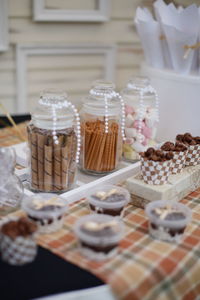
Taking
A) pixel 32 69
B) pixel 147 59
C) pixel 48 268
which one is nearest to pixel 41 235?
pixel 48 268

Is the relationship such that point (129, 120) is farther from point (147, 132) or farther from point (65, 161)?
point (65, 161)

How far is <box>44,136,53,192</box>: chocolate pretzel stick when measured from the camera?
89 centimetres

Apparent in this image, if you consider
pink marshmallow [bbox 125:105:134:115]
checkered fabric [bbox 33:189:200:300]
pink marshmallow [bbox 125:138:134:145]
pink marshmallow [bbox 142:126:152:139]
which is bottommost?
checkered fabric [bbox 33:189:200:300]

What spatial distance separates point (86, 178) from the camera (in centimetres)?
104

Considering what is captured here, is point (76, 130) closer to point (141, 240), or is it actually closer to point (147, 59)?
point (141, 240)

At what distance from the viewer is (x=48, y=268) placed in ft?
2.24

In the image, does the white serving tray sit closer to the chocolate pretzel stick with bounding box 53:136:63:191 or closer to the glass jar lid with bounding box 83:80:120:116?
the chocolate pretzel stick with bounding box 53:136:63:191

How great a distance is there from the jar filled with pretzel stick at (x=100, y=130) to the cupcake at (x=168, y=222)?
0.27 m

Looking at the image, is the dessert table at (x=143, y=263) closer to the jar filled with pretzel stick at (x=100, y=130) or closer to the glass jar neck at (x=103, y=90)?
the jar filled with pretzel stick at (x=100, y=130)

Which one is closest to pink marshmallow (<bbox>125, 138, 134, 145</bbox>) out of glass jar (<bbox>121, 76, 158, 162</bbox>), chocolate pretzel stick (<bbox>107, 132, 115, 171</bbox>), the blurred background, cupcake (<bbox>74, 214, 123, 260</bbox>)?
glass jar (<bbox>121, 76, 158, 162</bbox>)

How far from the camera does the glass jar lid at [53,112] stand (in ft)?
2.94

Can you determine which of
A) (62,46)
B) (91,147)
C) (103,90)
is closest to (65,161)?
(91,147)

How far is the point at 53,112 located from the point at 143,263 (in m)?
0.40

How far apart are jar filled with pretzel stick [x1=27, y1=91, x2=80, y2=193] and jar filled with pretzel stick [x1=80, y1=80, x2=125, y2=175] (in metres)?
0.08
